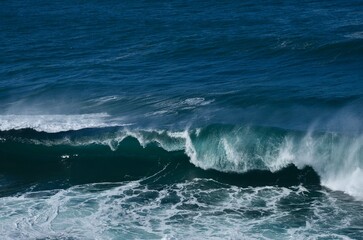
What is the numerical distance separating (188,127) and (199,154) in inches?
89.3

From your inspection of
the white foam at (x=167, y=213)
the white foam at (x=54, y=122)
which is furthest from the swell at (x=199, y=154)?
the white foam at (x=167, y=213)

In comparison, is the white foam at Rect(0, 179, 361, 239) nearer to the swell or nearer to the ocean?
the ocean

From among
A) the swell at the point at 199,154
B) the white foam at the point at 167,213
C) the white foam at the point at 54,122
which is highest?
the white foam at the point at 54,122

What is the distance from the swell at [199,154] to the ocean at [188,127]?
8 centimetres

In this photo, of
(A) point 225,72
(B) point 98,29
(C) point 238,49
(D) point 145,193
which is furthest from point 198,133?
Result: (B) point 98,29

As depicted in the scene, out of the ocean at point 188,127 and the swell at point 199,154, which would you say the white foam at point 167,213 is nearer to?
the ocean at point 188,127

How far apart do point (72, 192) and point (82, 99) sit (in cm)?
1154

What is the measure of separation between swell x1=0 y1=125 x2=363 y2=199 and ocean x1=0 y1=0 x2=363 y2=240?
0.08 metres

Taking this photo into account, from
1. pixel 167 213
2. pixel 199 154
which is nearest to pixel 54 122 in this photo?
pixel 199 154

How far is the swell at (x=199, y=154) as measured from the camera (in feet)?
123

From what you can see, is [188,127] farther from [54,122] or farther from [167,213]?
[54,122]

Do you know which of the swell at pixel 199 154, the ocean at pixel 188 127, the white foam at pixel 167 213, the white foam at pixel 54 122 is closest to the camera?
the white foam at pixel 167 213

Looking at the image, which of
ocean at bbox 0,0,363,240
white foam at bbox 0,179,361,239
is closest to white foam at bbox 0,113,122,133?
ocean at bbox 0,0,363,240

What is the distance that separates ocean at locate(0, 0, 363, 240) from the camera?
3378cm
